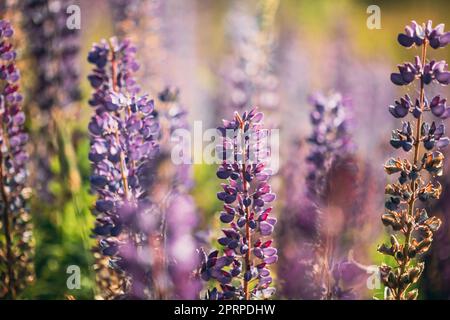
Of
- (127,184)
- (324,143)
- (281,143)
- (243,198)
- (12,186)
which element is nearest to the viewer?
(243,198)

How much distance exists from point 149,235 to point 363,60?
177 inches

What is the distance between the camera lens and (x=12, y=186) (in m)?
2.34

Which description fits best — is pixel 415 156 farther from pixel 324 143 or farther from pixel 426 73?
pixel 324 143

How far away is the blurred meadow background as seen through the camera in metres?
2.55

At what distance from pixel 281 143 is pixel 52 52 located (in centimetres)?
169

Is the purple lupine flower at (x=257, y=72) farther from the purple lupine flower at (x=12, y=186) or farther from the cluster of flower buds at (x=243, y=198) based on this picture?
the cluster of flower buds at (x=243, y=198)

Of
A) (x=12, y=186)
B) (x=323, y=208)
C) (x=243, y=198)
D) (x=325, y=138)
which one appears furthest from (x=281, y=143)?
(x=243, y=198)

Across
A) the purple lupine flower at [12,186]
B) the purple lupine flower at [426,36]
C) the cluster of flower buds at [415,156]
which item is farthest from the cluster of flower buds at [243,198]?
the purple lupine flower at [12,186]

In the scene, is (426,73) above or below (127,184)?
above

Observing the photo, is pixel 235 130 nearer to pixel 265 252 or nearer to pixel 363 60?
pixel 265 252

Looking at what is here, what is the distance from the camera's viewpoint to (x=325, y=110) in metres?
2.65

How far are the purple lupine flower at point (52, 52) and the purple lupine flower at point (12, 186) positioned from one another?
913mm

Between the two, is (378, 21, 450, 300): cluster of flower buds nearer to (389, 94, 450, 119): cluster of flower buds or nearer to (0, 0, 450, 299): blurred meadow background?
(389, 94, 450, 119): cluster of flower buds

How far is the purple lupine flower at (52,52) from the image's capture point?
10.7ft
